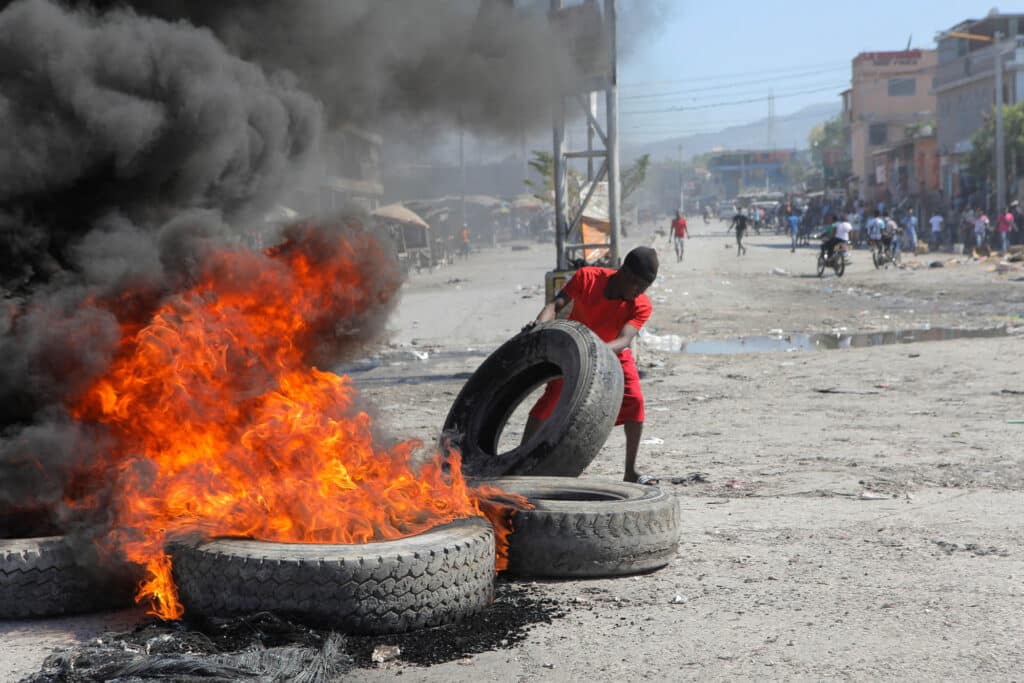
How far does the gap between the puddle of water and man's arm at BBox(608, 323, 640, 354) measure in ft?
29.7

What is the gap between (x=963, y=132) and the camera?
65125 mm

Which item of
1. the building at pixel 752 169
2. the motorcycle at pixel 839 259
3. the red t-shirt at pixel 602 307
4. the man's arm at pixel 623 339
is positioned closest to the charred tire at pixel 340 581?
the man's arm at pixel 623 339

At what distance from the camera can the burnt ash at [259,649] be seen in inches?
167

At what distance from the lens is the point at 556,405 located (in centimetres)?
701

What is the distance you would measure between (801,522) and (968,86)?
215 ft

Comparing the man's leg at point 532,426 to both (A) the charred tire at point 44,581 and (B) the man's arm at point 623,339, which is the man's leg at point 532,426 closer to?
(B) the man's arm at point 623,339

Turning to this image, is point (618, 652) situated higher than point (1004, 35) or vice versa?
point (1004, 35)

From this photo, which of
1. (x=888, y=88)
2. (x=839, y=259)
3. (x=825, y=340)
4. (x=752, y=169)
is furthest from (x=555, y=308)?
(x=752, y=169)

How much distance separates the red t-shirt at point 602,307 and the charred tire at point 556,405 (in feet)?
1.14

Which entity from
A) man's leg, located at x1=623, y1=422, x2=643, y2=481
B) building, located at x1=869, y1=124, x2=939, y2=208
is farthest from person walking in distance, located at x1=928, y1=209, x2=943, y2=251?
man's leg, located at x1=623, y1=422, x2=643, y2=481

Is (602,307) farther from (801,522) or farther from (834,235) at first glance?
(834,235)

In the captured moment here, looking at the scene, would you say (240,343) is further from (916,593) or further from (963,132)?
(963,132)

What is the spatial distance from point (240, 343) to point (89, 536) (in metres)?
1.20

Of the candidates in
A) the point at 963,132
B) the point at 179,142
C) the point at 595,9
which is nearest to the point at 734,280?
the point at 595,9
